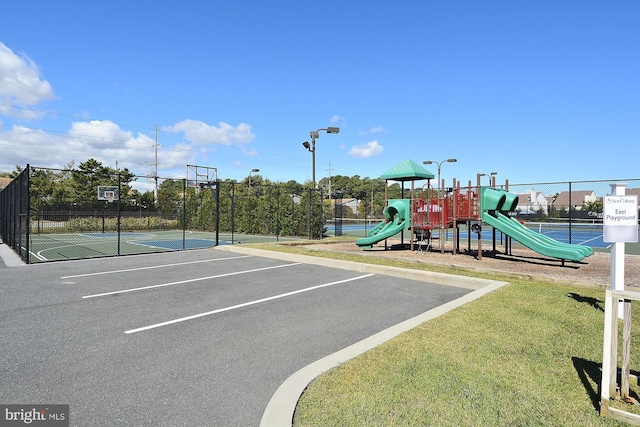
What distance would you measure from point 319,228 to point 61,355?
18.6 m

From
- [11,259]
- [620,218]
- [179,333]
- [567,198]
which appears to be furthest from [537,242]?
[567,198]

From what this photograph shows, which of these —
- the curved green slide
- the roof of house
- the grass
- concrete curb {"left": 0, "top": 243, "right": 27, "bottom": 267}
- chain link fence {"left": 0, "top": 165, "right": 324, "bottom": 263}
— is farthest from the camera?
the roof of house

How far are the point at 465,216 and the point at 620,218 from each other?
8.62 metres

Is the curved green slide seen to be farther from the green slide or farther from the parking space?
the parking space

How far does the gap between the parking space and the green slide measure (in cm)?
418

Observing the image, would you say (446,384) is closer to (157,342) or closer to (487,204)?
(157,342)

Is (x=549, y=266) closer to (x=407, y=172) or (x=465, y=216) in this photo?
(x=465, y=216)

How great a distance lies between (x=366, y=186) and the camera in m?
109

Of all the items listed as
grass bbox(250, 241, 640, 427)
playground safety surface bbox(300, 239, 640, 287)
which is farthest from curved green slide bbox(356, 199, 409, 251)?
grass bbox(250, 241, 640, 427)

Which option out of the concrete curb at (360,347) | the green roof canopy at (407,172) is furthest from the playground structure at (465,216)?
the concrete curb at (360,347)

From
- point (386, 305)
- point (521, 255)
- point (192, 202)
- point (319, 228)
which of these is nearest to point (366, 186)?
point (192, 202)

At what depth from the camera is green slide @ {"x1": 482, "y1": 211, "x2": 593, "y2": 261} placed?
31.6 ft

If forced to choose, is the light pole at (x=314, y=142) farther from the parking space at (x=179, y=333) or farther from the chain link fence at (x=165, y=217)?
the parking space at (x=179, y=333)

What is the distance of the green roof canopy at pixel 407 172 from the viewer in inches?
543
